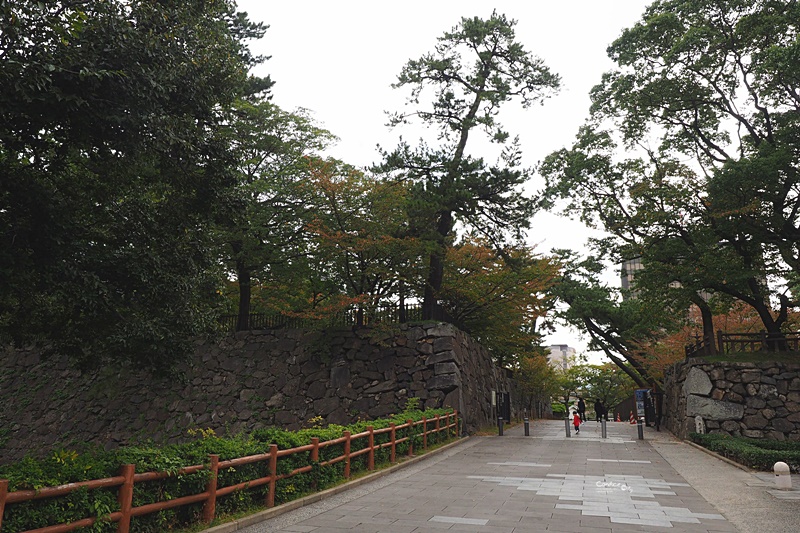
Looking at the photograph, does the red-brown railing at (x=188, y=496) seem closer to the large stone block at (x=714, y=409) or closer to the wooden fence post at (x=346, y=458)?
the wooden fence post at (x=346, y=458)

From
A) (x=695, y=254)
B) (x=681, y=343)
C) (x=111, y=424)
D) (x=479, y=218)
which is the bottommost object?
(x=111, y=424)

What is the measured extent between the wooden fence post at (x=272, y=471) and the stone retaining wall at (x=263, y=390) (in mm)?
11548

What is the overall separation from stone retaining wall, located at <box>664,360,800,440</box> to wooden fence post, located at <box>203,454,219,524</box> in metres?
17.1

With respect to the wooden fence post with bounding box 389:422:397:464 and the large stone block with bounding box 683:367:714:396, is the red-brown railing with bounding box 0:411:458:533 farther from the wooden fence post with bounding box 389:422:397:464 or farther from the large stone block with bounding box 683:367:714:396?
the large stone block with bounding box 683:367:714:396

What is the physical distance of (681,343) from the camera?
2841 centimetres

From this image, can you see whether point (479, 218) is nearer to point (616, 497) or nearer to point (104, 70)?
point (616, 497)

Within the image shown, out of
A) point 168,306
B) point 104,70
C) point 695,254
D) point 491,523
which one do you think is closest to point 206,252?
point 168,306

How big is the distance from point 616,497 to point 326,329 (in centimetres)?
1356

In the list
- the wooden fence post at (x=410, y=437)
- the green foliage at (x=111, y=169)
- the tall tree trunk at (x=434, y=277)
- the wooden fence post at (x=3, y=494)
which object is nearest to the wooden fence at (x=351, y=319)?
the tall tree trunk at (x=434, y=277)

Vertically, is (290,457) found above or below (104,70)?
below

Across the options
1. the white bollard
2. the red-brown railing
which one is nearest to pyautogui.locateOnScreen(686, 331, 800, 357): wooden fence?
the white bollard

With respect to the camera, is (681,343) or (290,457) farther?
(681,343)

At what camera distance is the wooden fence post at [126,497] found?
5.75 m

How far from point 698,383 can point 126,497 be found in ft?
61.3
